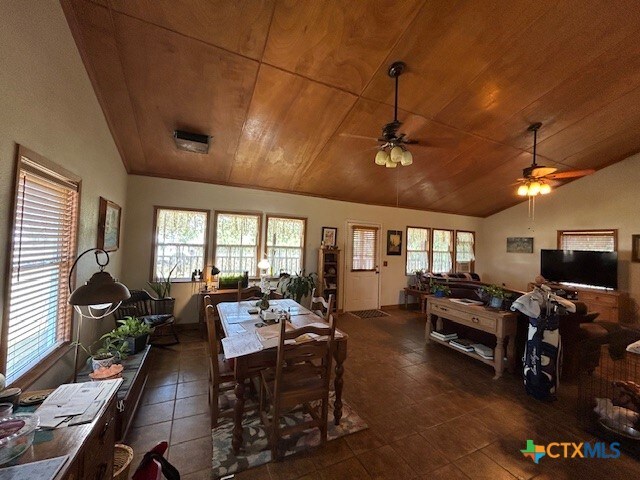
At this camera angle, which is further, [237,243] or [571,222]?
[571,222]

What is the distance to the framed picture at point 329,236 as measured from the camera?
5711 millimetres

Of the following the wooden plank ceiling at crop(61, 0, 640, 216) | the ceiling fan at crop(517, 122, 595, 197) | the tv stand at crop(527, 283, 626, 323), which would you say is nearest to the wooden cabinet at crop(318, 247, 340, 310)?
the wooden plank ceiling at crop(61, 0, 640, 216)

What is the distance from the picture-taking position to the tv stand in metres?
4.95

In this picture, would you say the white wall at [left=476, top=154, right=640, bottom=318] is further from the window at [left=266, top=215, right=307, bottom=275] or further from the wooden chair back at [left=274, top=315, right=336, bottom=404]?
the wooden chair back at [left=274, top=315, right=336, bottom=404]

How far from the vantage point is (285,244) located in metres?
5.37

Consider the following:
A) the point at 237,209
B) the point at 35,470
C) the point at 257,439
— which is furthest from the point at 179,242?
the point at 35,470

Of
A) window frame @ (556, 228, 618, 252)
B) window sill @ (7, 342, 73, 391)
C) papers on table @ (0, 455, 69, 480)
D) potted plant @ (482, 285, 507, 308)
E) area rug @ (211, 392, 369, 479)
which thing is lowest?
area rug @ (211, 392, 369, 479)

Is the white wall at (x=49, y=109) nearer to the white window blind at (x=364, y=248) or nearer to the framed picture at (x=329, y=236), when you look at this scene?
the framed picture at (x=329, y=236)

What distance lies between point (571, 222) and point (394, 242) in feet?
13.3

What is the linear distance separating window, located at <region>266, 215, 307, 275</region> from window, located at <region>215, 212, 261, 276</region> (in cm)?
30

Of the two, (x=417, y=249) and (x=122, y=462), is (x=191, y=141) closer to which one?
(x=122, y=462)

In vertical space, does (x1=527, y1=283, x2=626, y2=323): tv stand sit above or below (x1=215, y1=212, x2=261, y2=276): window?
below

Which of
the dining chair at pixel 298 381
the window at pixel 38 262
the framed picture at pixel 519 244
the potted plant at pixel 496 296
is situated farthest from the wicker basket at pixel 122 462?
the framed picture at pixel 519 244

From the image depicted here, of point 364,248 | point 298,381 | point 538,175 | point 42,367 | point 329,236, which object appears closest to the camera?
point 42,367
